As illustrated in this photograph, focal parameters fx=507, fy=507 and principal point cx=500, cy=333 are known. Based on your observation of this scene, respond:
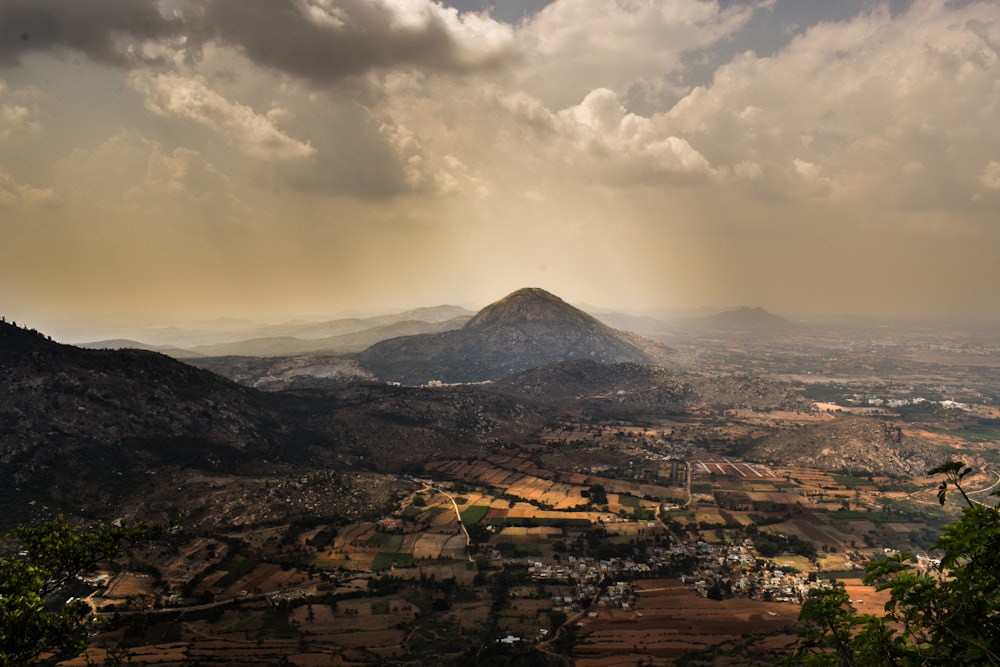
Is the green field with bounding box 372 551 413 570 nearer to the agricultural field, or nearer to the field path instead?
the agricultural field

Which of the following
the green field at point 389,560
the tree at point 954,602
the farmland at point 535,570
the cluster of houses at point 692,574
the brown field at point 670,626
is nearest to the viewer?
the tree at point 954,602

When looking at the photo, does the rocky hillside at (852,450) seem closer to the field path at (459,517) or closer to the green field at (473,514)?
the green field at (473,514)

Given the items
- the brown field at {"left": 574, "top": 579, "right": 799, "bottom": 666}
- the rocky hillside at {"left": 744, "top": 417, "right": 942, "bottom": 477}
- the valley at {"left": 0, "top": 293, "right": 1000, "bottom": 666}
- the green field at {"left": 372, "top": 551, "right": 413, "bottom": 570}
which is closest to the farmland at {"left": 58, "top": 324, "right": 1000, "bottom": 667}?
the brown field at {"left": 574, "top": 579, "right": 799, "bottom": 666}

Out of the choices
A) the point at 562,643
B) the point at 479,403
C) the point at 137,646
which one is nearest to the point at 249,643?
the point at 137,646

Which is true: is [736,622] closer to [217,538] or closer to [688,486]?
[688,486]

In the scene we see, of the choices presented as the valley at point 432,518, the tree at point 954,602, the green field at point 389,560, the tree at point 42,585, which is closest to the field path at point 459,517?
the valley at point 432,518

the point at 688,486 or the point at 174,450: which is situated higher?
the point at 174,450
